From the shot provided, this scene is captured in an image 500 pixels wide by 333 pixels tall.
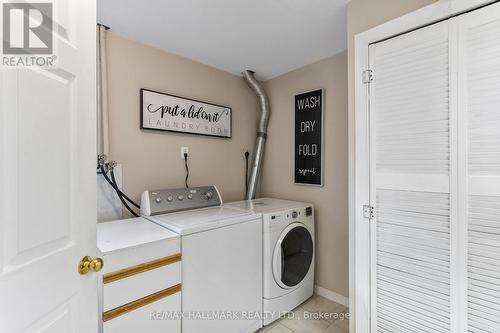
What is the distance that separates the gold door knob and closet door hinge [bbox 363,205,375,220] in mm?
1458

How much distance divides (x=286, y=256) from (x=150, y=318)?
1.17 metres

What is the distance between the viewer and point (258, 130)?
285cm

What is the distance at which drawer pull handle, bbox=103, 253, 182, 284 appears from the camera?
3.84ft

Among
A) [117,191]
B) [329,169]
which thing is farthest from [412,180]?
[117,191]

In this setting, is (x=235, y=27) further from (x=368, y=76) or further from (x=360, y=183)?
(x=360, y=183)

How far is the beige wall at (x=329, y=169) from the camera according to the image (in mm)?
2219

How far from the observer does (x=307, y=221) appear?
2264mm

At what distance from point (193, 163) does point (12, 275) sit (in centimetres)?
181

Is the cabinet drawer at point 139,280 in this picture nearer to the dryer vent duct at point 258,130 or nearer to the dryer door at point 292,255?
the dryer door at point 292,255

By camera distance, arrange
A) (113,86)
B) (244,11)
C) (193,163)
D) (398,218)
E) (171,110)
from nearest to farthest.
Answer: (398,218) → (244,11) → (113,86) → (171,110) → (193,163)

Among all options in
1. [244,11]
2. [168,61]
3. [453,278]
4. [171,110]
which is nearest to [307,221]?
[453,278]

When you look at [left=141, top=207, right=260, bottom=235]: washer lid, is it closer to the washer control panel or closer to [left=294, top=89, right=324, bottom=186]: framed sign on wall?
the washer control panel

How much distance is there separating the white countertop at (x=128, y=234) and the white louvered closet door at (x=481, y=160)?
1577 mm

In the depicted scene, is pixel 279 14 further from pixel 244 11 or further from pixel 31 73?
pixel 31 73
